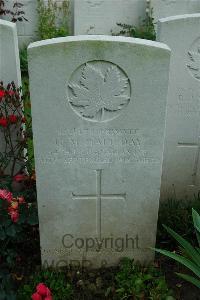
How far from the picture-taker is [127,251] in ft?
10.3

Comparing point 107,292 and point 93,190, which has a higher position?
point 93,190

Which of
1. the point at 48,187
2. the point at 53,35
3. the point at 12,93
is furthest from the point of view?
the point at 53,35

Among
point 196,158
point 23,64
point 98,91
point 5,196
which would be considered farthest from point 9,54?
point 23,64

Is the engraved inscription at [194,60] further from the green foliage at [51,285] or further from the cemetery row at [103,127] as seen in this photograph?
the green foliage at [51,285]

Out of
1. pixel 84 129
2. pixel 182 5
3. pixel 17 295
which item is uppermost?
pixel 182 5

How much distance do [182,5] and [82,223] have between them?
5.83 m

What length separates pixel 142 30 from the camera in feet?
25.2

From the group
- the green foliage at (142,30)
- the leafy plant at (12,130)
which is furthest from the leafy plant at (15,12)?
the leafy plant at (12,130)

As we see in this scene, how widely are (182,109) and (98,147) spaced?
1.08 meters

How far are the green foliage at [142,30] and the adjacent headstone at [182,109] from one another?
4190 millimetres

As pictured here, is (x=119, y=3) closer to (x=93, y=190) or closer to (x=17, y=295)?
(x=93, y=190)

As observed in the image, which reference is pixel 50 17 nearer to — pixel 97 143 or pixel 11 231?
pixel 97 143

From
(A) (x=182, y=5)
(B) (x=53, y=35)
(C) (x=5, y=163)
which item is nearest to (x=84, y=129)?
Answer: (C) (x=5, y=163)

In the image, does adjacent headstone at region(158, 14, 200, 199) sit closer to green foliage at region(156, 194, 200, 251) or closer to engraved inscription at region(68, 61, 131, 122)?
green foliage at region(156, 194, 200, 251)
